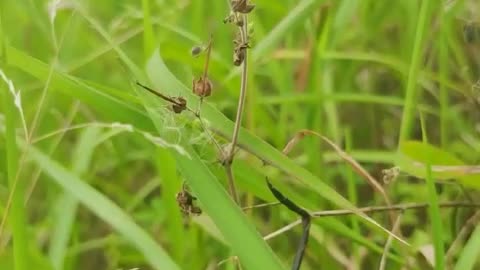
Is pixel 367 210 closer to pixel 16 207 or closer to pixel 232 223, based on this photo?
pixel 232 223

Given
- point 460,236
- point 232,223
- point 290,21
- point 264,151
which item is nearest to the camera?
point 232,223

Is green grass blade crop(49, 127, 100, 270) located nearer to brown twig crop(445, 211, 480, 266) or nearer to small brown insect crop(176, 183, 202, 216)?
small brown insect crop(176, 183, 202, 216)

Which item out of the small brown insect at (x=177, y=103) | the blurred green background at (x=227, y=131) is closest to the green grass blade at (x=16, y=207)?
the blurred green background at (x=227, y=131)

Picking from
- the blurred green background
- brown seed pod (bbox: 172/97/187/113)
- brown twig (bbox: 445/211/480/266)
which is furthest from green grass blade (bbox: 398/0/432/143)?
brown seed pod (bbox: 172/97/187/113)

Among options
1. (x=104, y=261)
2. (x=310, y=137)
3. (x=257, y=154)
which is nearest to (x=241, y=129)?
(x=257, y=154)

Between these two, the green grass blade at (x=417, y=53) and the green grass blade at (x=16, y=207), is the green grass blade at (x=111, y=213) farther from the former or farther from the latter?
the green grass blade at (x=417, y=53)

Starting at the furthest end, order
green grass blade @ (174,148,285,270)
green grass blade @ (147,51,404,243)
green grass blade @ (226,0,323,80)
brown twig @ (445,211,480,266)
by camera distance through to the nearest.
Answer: green grass blade @ (226,0,323,80) → brown twig @ (445,211,480,266) → green grass blade @ (147,51,404,243) → green grass blade @ (174,148,285,270)

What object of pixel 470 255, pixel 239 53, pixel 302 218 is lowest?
pixel 470 255

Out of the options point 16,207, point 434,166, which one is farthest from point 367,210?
point 16,207

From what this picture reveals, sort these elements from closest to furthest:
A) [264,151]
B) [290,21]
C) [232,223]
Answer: [232,223]
[264,151]
[290,21]
